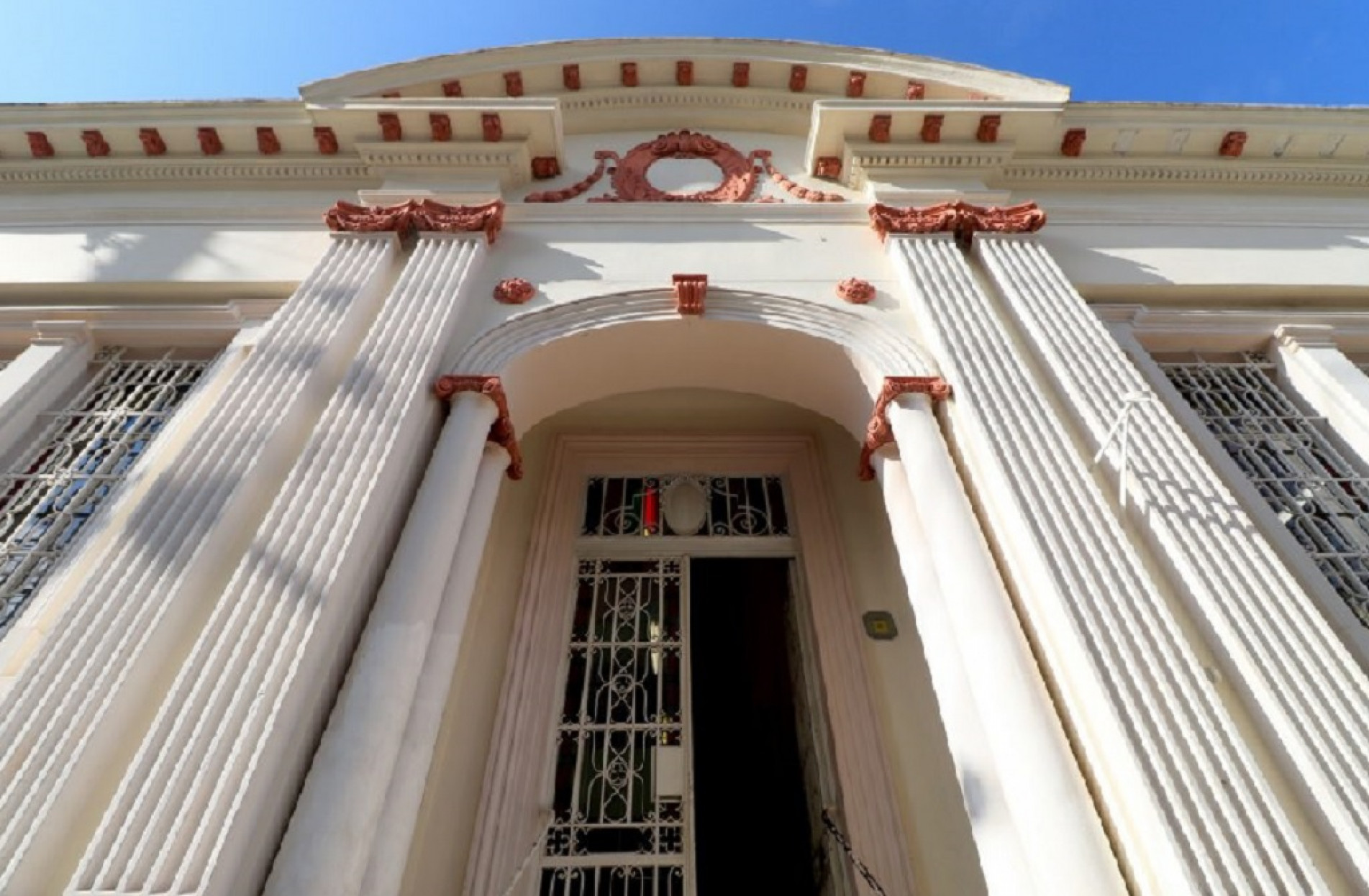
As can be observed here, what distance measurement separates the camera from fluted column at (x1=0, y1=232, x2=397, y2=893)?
7.81 ft

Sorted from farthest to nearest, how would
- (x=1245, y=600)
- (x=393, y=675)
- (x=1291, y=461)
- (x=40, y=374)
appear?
(x=40, y=374)
(x=1291, y=461)
(x=1245, y=600)
(x=393, y=675)

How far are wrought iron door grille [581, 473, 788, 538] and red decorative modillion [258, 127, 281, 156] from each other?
12.2 ft

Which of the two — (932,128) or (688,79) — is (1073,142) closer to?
(932,128)

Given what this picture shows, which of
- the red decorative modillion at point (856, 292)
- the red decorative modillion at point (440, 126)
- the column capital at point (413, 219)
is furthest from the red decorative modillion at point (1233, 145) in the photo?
the red decorative modillion at point (440, 126)

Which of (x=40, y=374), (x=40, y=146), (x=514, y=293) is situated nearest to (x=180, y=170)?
(x=40, y=146)

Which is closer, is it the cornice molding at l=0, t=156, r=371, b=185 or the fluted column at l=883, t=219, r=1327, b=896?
the fluted column at l=883, t=219, r=1327, b=896

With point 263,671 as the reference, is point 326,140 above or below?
above

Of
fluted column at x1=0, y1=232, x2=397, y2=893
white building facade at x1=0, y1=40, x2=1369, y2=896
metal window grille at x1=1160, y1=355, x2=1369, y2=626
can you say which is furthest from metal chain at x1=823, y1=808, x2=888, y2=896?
fluted column at x1=0, y1=232, x2=397, y2=893

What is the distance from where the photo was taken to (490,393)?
13.8 feet

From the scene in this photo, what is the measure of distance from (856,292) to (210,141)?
530cm

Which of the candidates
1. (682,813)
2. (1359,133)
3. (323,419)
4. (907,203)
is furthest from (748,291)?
(1359,133)

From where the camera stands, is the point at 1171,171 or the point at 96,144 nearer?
the point at 96,144

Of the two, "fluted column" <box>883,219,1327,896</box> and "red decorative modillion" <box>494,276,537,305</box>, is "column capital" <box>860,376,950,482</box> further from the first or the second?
"red decorative modillion" <box>494,276,537,305</box>

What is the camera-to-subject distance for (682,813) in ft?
14.1
